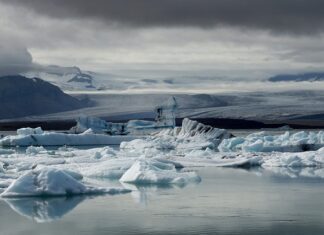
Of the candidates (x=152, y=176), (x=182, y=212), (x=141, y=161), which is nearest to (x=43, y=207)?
(x=182, y=212)

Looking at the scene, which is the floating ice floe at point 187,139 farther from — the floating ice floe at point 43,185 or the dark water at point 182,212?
the floating ice floe at point 43,185

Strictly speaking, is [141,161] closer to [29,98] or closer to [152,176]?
[152,176]

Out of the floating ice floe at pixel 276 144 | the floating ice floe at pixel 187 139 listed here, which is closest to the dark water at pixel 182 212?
the floating ice floe at pixel 276 144

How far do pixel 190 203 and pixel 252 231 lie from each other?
2.85m

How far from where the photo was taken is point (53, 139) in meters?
37.8

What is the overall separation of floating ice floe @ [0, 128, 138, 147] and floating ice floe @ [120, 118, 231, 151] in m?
3.15

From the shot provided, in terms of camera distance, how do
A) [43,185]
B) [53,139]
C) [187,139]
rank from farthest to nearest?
[53,139] < [187,139] < [43,185]

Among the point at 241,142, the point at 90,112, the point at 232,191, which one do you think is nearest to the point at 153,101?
the point at 90,112

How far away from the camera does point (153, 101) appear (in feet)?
297

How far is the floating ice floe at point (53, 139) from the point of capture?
120 ft

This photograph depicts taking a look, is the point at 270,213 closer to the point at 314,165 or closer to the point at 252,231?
the point at 252,231

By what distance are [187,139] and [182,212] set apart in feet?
73.7

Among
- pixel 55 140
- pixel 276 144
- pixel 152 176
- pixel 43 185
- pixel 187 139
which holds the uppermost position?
pixel 43 185

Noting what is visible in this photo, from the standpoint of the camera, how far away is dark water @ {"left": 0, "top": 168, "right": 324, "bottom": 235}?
10.5 meters
